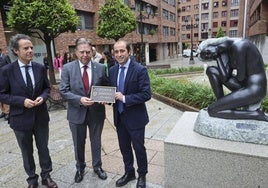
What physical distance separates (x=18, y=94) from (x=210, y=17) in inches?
2710

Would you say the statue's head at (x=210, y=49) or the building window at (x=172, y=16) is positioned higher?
the building window at (x=172, y=16)

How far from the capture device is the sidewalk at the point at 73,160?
335cm

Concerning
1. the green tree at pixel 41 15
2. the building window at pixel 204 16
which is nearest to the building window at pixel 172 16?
the building window at pixel 204 16

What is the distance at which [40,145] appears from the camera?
3205 millimetres

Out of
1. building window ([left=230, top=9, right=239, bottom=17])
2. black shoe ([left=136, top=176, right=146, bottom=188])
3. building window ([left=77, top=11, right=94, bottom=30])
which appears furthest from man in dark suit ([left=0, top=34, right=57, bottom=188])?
building window ([left=230, top=9, right=239, bottom=17])

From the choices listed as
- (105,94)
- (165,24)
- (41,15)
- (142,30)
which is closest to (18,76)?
(105,94)

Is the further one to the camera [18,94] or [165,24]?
[165,24]

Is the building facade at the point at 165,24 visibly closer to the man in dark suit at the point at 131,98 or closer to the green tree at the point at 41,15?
the green tree at the point at 41,15

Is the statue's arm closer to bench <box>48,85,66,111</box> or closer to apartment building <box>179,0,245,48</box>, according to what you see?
bench <box>48,85,66,111</box>

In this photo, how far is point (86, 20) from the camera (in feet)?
65.4

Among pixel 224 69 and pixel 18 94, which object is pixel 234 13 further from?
pixel 18 94

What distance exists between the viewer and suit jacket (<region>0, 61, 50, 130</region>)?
2.84 m

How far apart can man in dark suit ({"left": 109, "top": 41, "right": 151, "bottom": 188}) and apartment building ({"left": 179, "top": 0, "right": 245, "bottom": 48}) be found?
57225mm

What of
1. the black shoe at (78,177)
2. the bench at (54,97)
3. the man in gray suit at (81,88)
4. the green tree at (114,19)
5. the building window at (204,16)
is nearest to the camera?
the man in gray suit at (81,88)
